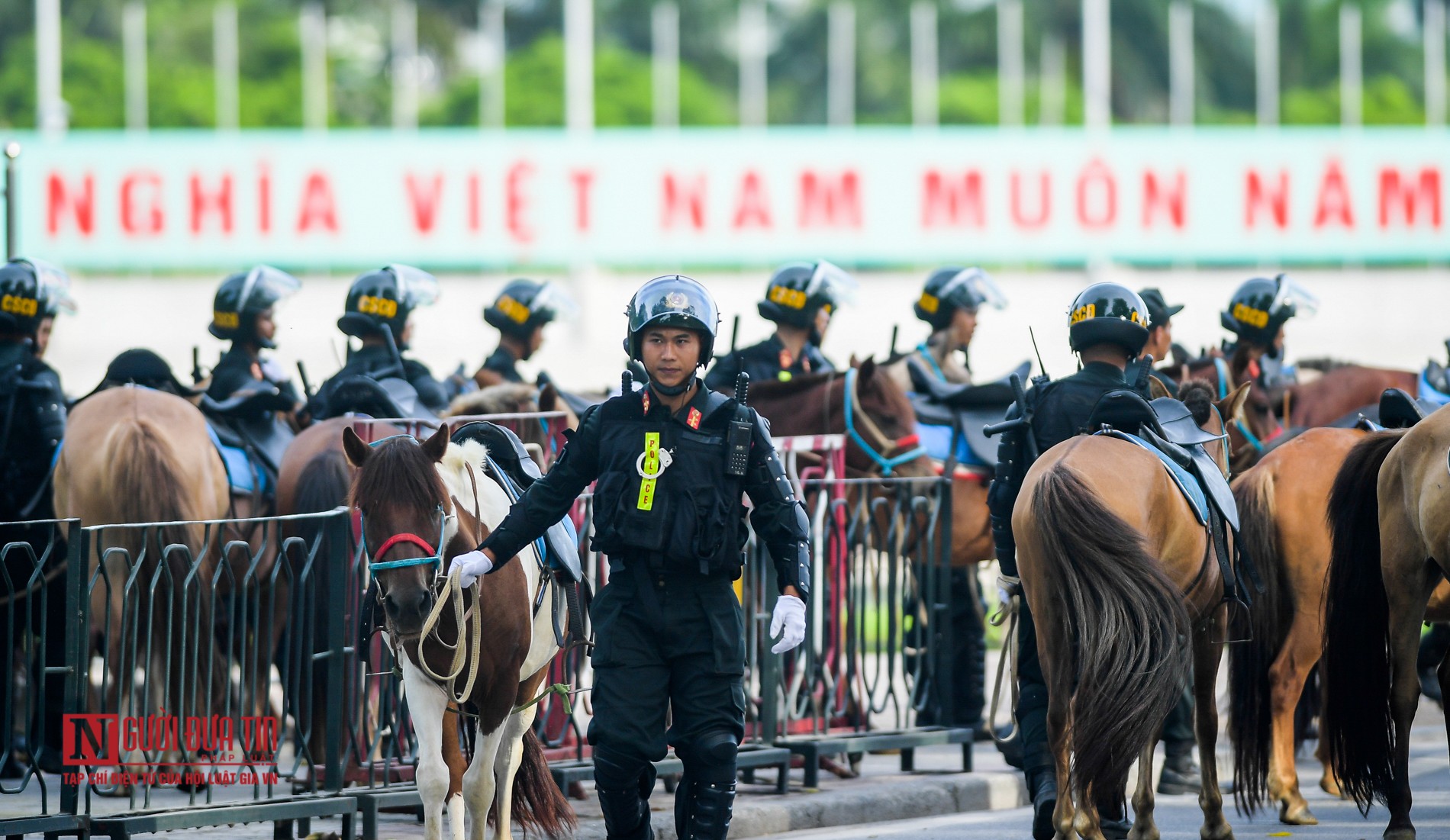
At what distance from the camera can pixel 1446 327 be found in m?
35.4

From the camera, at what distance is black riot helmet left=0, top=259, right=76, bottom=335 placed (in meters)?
10.7

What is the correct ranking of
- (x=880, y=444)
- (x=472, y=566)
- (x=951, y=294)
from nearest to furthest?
(x=472, y=566), (x=880, y=444), (x=951, y=294)

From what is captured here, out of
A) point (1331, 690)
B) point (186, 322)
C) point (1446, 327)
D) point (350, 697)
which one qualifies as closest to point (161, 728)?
point (350, 697)

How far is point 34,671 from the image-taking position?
28.1 feet

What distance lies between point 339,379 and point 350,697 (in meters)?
2.10

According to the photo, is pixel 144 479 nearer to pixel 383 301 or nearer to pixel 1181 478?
pixel 383 301

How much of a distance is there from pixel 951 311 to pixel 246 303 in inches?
178

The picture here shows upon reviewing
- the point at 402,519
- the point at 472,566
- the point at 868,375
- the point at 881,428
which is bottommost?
the point at 472,566

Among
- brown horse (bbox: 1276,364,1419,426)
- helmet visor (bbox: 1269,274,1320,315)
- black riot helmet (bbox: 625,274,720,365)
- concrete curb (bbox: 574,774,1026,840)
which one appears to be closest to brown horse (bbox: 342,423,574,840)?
concrete curb (bbox: 574,774,1026,840)

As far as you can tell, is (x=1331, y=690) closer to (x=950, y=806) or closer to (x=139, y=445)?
(x=950, y=806)

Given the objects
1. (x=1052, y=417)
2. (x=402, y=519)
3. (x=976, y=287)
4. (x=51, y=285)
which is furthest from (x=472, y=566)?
(x=976, y=287)

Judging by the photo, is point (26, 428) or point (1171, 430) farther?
point (26, 428)

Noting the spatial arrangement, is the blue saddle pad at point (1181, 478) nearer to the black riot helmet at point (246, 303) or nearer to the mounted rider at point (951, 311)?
the mounted rider at point (951, 311)

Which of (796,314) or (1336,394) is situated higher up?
(796,314)
